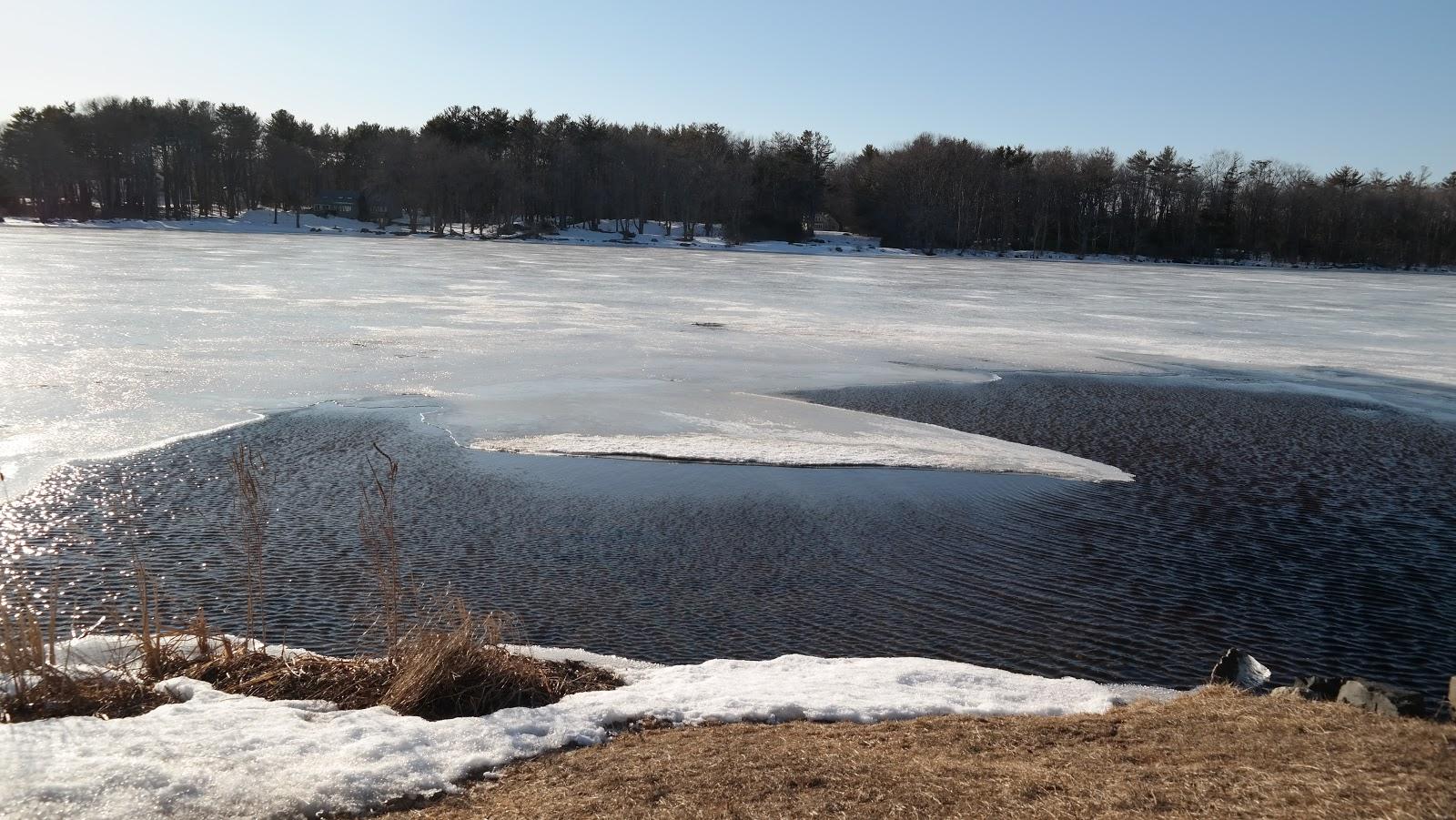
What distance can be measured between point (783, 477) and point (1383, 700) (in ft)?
23.3

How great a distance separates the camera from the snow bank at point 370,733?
4.25 m

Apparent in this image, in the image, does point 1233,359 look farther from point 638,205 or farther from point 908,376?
point 638,205

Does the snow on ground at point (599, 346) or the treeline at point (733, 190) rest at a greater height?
the treeline at point (733, 190)

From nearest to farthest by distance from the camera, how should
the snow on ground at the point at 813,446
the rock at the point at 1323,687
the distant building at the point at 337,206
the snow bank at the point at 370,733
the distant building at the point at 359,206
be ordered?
1. the snow bank at the point at 370,733
2. the rock at the point at 1323,687
3. the snow on ground at the point at 813,446
4. the distant building at the point at 359,206
5. the distant building at the point at 337,206

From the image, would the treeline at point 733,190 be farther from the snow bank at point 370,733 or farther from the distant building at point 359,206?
the snow bank at point 370,733

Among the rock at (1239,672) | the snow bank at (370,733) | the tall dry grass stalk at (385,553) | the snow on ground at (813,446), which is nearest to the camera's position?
the snow bank at (370,733)

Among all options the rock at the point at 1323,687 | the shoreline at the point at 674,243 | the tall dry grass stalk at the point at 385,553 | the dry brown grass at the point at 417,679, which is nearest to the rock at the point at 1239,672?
the rock at the point at 1323,687

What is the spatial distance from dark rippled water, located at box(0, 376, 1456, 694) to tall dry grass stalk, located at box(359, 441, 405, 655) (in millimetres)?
226

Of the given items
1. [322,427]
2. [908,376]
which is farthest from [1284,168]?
[322,427]

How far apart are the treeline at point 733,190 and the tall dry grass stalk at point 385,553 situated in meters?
77.6


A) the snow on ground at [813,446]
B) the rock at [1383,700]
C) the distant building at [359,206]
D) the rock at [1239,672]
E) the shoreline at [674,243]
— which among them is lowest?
the rock at [1239,672]

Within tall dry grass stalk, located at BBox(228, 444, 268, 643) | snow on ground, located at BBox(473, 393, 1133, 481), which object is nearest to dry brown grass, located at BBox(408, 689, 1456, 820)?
tall dry grass stalk, located at BBox(228, 444, 268, 643)

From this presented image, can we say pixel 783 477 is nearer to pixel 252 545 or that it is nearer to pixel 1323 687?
pixel 252 545

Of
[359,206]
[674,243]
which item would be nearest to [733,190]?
[674,243]
